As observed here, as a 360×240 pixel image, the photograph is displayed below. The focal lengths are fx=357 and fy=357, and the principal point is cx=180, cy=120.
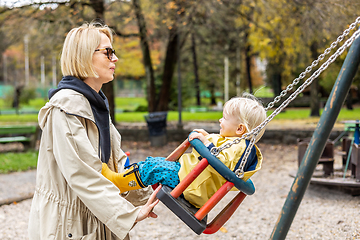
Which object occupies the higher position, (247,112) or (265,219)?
(247,112)

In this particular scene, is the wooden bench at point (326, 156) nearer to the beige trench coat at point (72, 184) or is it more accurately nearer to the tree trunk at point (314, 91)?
the beige trench coat at point (72, 184)

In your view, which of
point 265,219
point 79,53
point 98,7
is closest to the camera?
point 79,53

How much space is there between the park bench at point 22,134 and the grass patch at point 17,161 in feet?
1.05

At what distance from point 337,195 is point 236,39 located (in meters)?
21.7

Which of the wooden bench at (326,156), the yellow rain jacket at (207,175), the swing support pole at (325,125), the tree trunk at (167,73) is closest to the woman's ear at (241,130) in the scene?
the yellow rain jacket at (207,175)

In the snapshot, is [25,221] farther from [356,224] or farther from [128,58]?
[128,58]

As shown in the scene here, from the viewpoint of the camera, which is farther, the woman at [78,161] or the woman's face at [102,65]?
the woman's face at [102,65]

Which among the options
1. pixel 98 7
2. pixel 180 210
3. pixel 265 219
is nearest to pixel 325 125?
pixel 180 210

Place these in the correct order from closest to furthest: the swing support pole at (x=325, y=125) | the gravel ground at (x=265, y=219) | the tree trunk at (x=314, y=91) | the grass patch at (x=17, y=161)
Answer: the swing support pole at (x=325, y=125) → the gravel ground at (x=265, y=219) → the grass patch at (x=17, y=161) → the tree trunk at (x=314, y=91)

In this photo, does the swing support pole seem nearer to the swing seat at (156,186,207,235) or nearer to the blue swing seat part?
the blue swing seat part

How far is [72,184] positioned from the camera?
69.1 inches

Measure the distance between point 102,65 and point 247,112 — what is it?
888 millimetres

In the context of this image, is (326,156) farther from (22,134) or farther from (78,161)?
(22,134)

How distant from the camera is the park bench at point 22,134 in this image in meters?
9.51
